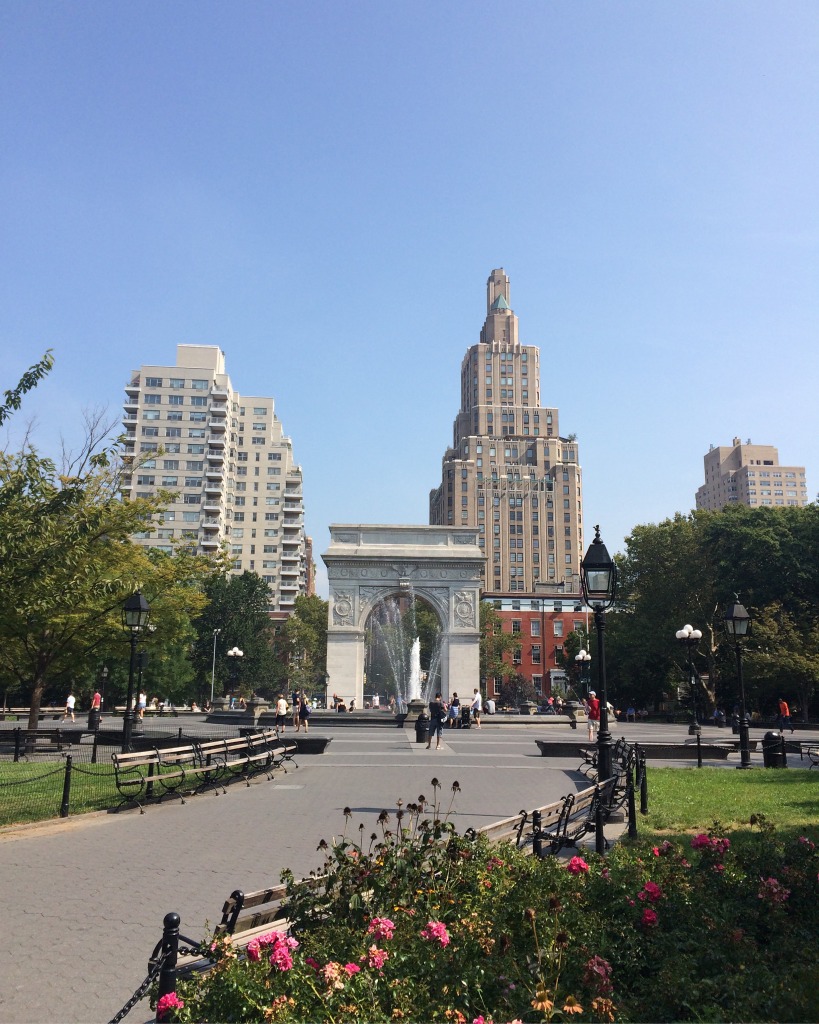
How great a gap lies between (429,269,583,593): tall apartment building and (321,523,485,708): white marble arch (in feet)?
253

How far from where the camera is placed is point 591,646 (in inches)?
3159

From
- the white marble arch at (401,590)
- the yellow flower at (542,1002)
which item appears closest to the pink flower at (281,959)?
the yellow flower at (542,1002)

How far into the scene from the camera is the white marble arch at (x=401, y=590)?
5234 centimetres

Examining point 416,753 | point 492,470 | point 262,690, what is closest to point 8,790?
point 416,753

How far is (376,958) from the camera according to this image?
4.44 m

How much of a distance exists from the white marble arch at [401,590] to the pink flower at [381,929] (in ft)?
157

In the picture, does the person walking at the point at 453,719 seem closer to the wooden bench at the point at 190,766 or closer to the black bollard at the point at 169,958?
the wooden bench at the point at 190,766

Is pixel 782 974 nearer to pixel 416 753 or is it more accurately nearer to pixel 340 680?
pixel 416 753

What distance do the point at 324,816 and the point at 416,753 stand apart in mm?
11863

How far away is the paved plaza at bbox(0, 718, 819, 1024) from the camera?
591 centimetres

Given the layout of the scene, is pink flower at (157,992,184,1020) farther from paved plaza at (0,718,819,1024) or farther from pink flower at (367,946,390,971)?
paved plaza at (0,718,819,1024)

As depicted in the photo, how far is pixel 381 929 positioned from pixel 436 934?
0.32m

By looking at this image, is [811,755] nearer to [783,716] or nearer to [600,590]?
[600,590]

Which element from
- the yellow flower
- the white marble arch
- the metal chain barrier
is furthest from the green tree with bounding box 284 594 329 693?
the yellow flower
